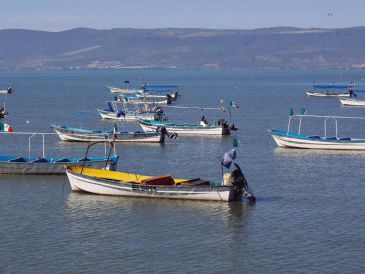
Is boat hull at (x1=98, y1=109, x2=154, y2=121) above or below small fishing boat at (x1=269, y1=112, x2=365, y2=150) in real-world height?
above

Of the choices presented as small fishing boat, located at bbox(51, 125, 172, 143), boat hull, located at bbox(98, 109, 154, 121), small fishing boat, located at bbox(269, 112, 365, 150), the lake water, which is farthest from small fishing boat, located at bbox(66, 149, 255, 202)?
boat hull, located at bbox(98, 109, 154, 121)

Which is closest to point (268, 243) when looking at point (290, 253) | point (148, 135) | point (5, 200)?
point (290, 253)

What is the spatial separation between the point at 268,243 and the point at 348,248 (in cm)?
360

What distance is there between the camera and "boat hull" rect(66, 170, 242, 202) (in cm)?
4441

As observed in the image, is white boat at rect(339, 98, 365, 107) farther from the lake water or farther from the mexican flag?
the mexican flag

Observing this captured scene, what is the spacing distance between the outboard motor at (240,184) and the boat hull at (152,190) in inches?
9.3

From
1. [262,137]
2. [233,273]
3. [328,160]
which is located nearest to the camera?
[233,273]

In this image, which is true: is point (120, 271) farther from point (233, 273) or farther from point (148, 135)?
point (148, 135)

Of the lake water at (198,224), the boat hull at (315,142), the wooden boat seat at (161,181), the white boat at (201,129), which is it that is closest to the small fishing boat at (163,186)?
the wooden boat seat at (161,181)

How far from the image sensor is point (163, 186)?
45000 millimetres

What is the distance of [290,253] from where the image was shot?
35781mm

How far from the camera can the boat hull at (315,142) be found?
2645 inches

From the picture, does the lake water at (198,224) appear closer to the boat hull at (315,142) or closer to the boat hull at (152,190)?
the boat hull at (152,190)

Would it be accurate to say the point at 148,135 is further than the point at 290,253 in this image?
Yes
